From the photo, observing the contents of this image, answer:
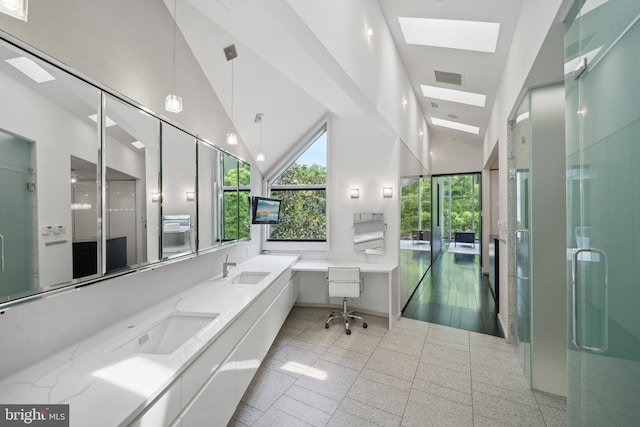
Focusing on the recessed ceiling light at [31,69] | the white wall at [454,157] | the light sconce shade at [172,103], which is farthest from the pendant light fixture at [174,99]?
the white wall at [454,157]

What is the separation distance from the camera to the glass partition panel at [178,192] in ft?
7.59

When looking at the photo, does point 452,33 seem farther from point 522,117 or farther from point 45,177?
point 45,177

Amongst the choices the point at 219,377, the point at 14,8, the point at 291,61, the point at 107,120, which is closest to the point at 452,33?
the point at 291,61

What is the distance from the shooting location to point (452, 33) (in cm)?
337

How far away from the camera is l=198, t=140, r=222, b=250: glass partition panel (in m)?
2.86

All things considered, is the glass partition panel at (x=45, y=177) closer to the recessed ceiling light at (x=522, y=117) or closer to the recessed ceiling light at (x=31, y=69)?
the recessed ceiling light at (x=31, y=69)

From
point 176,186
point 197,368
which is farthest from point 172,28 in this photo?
point 197,368

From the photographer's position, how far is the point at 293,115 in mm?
4383

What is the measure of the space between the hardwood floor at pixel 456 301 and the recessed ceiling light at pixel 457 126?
355 centimetres

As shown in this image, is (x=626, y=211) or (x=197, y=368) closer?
(x=626, y=211)

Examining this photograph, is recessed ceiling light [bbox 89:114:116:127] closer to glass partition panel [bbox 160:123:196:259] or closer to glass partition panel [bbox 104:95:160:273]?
glass partition panel [bbox 104:95:160:273]

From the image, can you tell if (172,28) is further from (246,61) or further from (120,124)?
(120,124)

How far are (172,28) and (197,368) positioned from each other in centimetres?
268

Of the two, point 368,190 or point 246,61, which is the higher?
point 246,61
